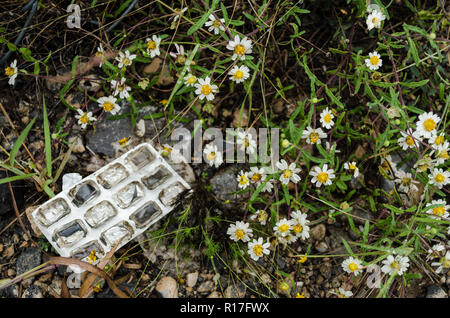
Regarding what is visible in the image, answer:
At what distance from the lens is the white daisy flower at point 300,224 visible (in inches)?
93.4

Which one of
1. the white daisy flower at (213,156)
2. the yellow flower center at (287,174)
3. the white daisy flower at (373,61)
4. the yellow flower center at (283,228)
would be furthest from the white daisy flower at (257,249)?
the white daisy flower at (373,61)

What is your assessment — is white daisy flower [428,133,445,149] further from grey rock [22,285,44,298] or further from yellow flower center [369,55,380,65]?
grey rock [22,285,44,298]

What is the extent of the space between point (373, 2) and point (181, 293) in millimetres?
2125

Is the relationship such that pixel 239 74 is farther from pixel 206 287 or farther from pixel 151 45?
pixel 206 287

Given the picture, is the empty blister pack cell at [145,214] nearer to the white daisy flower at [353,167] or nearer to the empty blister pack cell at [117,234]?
the empty blister pack cell at [117,234]

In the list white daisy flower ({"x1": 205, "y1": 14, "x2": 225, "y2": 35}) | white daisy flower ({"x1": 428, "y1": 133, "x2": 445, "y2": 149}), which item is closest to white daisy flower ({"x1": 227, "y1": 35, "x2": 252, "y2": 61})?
white daisy flower ({"x1": 205, "y1": 14, "x2": 225, "y2": 35})

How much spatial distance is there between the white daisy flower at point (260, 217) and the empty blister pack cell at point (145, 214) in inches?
22.9

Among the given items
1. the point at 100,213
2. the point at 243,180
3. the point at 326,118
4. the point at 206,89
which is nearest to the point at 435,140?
the point at 326,118

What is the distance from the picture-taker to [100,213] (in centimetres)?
254

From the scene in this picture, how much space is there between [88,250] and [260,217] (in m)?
1.06

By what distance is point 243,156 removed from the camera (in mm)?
2635

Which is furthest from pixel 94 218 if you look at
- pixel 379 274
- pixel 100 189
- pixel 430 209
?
pixel 430 209

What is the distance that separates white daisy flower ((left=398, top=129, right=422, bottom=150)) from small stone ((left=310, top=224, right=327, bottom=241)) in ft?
2.33
